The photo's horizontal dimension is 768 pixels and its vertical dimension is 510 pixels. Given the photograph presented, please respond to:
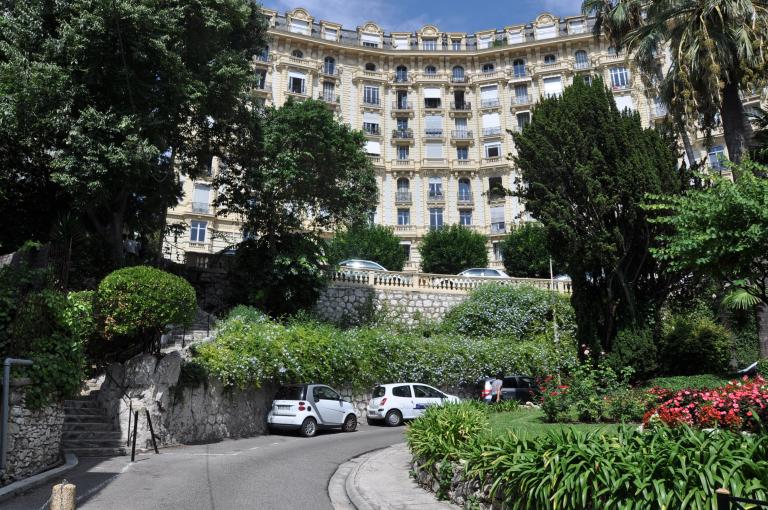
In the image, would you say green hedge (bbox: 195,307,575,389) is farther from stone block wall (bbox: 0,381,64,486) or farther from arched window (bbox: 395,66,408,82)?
arched window (bbox: 395,66,408,82)

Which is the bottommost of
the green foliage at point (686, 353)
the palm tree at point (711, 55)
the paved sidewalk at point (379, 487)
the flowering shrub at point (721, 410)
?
the paved sidewalk at point (379, 487)

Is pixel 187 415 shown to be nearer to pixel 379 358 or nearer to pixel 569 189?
pixel 379 358

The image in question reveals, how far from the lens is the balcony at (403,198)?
5091 centimetres

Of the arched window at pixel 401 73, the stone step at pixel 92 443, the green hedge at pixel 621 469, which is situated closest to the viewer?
the green hedge at pixel 621 469

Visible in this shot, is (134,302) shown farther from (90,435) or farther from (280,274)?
(280,274)

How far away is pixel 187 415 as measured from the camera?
585 inches

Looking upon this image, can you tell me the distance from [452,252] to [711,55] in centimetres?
2894

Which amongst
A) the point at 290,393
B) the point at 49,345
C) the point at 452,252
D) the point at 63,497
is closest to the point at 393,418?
the point at 290,393

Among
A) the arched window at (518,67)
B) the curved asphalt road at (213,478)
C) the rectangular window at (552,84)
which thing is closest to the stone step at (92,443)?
the curved asphalt road at (213,478)

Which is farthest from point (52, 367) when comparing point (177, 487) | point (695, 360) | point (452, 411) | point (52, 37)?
point (695, 360)

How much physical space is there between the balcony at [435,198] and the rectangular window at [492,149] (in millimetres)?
5743

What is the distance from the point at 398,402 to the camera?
20.0 meters

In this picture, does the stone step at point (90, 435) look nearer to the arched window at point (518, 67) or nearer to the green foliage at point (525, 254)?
the green foliage at point (525, 254)

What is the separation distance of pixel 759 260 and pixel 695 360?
26.9 feet
